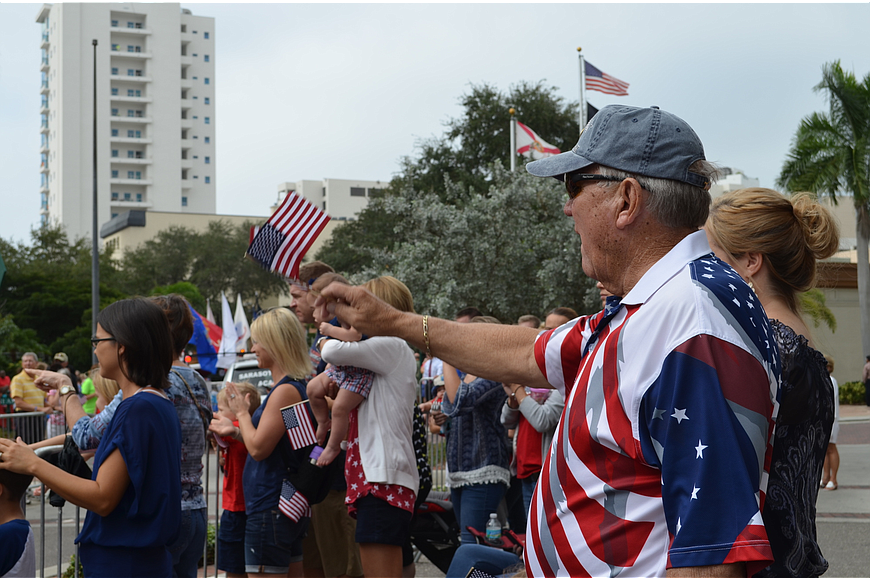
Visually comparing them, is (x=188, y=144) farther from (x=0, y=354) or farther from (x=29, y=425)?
(x=29, y=425)

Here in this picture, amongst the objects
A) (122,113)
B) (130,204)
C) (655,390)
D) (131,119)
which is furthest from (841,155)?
(122,113)

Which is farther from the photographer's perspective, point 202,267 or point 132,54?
point 132,54

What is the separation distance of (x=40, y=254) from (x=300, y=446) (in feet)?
186

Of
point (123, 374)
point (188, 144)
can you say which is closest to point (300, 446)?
point (123, 374)

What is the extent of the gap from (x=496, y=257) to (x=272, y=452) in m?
16.9

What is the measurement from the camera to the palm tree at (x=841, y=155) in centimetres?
2834

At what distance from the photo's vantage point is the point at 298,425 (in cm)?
490

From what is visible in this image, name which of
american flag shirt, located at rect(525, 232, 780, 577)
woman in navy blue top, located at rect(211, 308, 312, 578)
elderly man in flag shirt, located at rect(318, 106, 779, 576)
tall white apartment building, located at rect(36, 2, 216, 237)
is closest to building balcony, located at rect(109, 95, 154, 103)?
tall white apartment building, located at rect(36, 2, 216, 237)

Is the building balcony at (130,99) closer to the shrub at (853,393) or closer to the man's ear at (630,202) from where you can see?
the shrub at (853,393)

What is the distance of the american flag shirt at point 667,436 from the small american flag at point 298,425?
3110mm

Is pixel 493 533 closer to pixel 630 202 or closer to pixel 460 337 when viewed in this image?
pixel 460 337

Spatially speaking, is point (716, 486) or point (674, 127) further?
point (674, 127)

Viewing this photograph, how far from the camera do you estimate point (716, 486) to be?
1.47 m

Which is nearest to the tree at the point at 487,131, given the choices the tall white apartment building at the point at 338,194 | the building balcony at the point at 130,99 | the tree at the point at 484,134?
the tree at the point at 484,134
